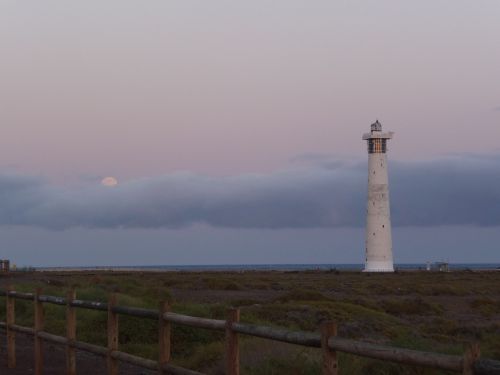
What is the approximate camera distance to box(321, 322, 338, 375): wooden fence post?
7.23m

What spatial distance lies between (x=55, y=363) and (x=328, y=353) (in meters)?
9.42

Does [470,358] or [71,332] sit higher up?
[470,358]

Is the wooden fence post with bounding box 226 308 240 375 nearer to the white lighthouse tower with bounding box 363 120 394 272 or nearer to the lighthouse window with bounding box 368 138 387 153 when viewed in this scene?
the white lighthouse tower with bounding box 363 120 394 272

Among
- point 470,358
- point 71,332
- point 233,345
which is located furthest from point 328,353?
point 71,332

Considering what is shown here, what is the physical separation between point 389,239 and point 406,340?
5179cm

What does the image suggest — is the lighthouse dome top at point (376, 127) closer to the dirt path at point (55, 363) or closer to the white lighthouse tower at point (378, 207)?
the white lighthouse tower at point (378, 207)

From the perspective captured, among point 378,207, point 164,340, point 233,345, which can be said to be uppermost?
point 378,207

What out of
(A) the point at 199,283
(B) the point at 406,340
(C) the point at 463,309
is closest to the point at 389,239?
(A) the point at 199,283

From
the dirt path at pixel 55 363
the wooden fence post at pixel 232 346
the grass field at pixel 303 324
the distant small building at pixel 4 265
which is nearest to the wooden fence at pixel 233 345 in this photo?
the wooden fence post at pixel 232 346

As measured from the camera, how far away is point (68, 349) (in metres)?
12.9

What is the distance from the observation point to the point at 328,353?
285 inches

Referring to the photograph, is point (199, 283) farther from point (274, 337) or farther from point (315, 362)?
point (274, 337)

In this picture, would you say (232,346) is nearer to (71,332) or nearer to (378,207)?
(71,332)

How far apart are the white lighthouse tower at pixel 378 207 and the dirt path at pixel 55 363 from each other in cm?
4773
